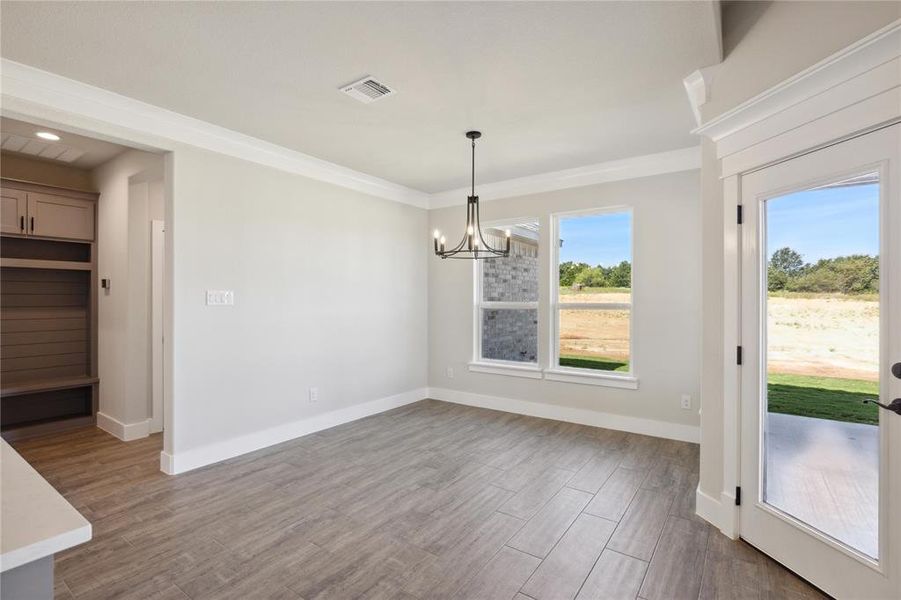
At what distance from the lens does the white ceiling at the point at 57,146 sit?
138 inches

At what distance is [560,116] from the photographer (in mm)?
3250

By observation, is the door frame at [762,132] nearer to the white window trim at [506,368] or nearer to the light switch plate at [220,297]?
the white window trim at [506,368]

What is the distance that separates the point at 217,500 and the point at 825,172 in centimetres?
390

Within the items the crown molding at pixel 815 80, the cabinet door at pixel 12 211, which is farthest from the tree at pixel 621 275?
the cabinet door at pixel 12 211

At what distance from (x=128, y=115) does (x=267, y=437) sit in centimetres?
276

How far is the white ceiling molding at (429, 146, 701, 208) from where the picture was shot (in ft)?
13.3

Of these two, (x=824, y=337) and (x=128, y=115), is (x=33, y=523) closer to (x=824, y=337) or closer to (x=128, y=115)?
(x=824, y=337)

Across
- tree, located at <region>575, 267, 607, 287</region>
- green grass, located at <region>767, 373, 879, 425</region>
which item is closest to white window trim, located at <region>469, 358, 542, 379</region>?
tree, located at <region>575, 267, 607, 287</region>

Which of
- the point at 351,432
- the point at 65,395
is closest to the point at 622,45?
the point at 351,432

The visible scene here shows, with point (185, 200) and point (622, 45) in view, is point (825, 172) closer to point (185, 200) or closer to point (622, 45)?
point (622, 45)

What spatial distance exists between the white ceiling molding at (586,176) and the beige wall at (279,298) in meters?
0.75

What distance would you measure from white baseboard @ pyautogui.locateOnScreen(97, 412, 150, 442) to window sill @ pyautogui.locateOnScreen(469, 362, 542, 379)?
348 centimetres

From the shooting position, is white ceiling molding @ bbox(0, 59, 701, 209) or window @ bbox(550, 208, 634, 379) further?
window @ bbox(550, 208, 634, 379)

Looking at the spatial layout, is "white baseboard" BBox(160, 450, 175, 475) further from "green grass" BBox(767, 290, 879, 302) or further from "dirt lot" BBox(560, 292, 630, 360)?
"green grass" BBox(767, 290, 879, 302)
